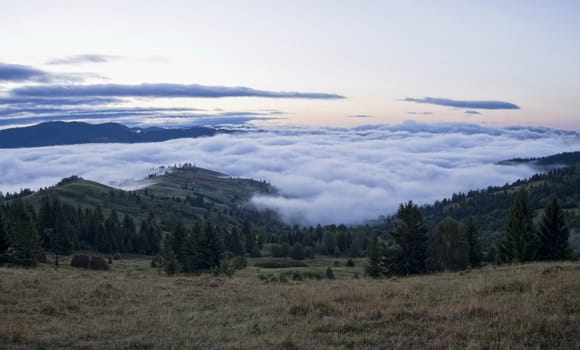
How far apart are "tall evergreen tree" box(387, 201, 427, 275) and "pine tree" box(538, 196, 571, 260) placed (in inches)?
701

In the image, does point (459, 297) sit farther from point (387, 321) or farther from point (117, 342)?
point (117, 342)

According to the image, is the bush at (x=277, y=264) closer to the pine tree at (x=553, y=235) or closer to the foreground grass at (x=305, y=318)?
the pine tree at (x=553, y=235)

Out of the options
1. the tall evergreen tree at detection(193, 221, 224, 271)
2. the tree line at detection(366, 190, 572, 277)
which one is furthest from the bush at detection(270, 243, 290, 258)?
the tall evergreen tree at detection(193, 221, 224, 271)

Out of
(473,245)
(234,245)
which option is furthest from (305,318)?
(234,245)

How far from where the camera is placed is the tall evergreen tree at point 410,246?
5056 centimetres

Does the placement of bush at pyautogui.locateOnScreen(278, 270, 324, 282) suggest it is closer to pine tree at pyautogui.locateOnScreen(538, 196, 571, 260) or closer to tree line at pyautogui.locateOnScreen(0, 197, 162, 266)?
pine tree at pyautogui.locateOnScreen(538, 196, 571, 260)

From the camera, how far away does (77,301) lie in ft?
64.1

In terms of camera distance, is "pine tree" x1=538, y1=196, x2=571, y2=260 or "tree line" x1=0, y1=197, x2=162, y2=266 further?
"tree line" x1=0, y1=197, x2=162, y2=266

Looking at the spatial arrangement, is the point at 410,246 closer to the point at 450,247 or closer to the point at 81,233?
the point at 450,247

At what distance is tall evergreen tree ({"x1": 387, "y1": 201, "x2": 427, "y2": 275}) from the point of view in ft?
166

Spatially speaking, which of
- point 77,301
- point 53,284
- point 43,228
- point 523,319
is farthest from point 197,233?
point 43,228

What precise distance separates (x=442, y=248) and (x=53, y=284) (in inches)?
3066

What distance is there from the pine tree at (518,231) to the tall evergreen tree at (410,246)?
16846mm

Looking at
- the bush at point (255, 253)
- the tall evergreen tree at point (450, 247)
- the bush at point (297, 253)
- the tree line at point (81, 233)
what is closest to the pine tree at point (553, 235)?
the tall evergreen tree at point (450, 247)
